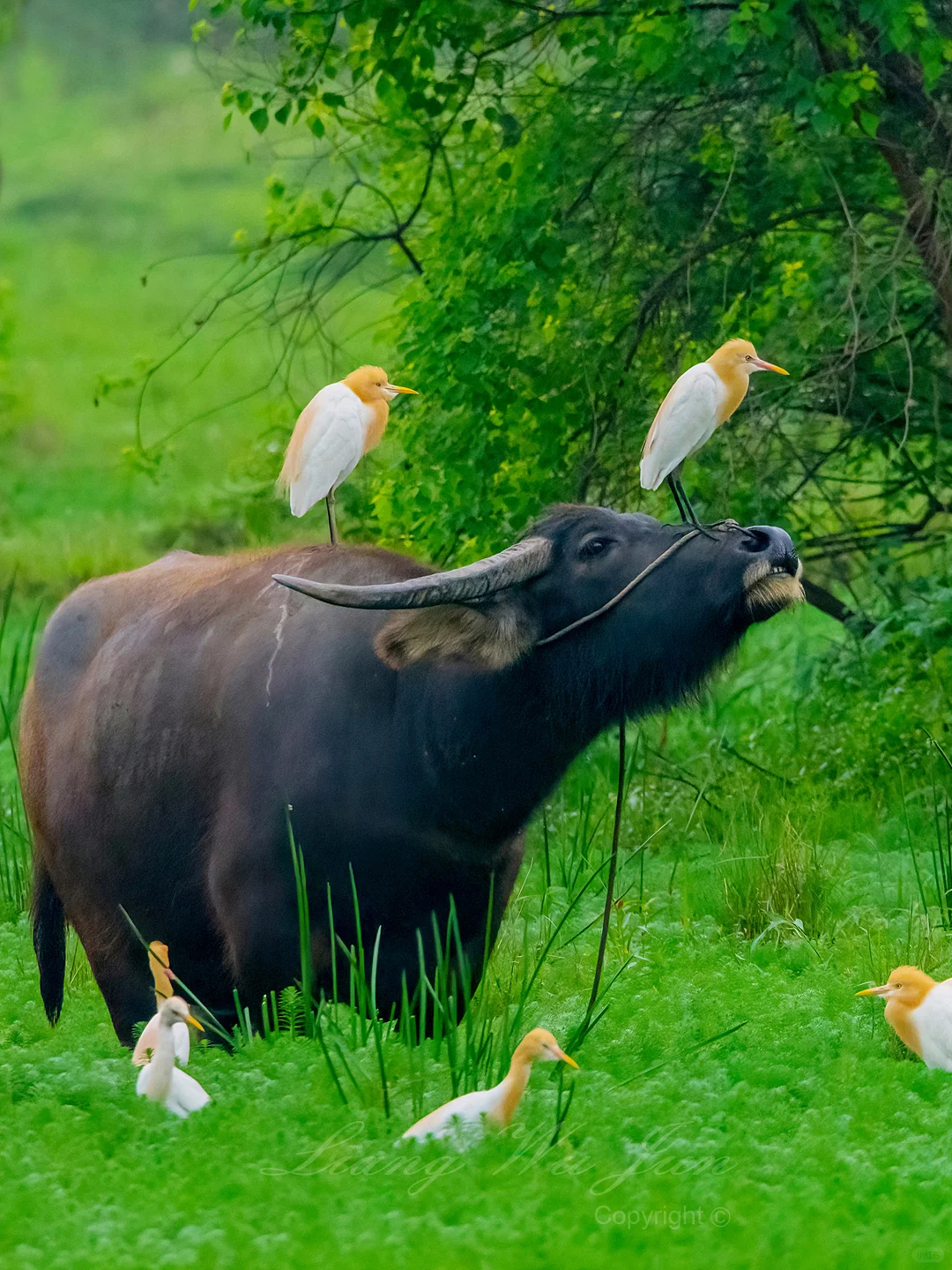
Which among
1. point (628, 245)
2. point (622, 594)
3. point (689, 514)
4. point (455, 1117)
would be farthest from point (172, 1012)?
point (628, 245)

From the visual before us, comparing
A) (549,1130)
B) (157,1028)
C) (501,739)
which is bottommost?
(549,1130)

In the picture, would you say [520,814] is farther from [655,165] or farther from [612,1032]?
[655,165]

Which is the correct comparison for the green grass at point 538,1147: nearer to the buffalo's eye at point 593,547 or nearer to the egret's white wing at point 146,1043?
the egret's white wing at point 146,1043

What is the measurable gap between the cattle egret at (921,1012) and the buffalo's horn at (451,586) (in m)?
1.33

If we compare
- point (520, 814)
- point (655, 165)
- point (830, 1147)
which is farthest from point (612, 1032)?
point (655, 165)

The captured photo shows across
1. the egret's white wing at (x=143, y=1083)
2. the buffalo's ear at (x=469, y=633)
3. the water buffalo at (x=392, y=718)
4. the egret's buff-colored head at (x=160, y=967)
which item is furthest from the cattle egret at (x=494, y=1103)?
the buffalo's ear at (x=469, y=633)

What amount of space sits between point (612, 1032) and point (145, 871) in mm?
1307

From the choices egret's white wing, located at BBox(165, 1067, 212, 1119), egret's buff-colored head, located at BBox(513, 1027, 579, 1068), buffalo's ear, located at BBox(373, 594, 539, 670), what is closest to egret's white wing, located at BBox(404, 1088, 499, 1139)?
egret's buff-colored head, located at BBox(513, 1027, 579, 1068)

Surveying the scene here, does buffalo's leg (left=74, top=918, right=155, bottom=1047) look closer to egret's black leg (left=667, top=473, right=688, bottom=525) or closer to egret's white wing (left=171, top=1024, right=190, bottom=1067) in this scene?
egret's white wing (left=171, top=1024, right=190, bottom=1067)

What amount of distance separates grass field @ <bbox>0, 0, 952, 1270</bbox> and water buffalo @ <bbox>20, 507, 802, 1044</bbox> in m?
0.29

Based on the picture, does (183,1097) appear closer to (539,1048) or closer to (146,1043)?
(146,1043)

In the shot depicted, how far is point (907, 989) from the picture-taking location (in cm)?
467

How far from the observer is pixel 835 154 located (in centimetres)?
745

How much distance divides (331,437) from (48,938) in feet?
6.08
